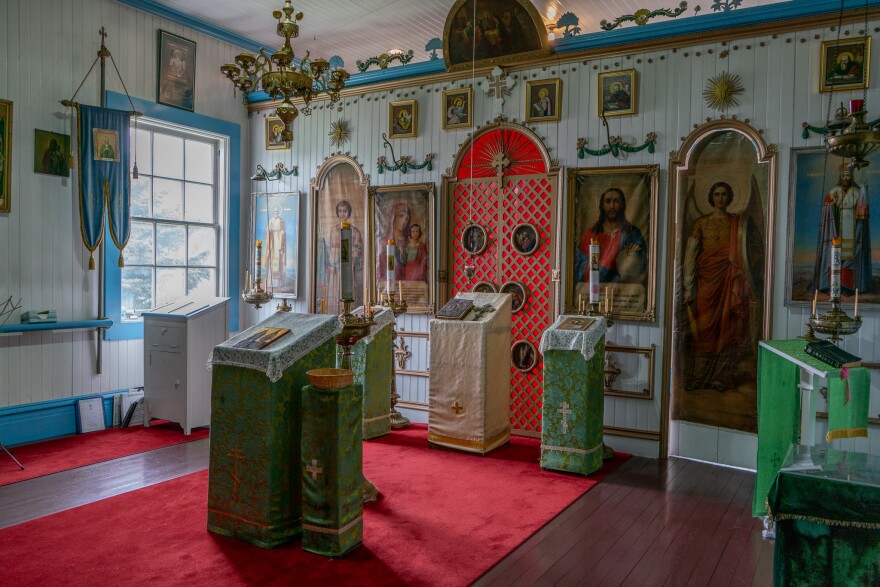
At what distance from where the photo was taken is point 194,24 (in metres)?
6.74

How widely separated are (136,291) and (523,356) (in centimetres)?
390

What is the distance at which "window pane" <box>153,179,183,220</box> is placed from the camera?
21.8 ft

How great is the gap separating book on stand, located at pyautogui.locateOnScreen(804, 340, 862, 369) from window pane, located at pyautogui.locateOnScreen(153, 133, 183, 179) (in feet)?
19.9

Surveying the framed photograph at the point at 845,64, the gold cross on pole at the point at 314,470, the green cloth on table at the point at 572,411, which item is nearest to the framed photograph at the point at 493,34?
the framed photograph at the point at 845,64

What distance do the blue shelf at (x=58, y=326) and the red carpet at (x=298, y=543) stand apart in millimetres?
2045

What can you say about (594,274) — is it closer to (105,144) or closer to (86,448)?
(86,448)

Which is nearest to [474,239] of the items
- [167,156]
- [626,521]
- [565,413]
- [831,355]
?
[565,413]

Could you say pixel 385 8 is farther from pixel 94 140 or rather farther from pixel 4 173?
pixel 4 173

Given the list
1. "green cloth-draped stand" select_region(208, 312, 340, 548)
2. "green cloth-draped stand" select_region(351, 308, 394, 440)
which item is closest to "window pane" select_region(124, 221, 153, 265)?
"green cloth-draped stand" select_region(351, 308, 394, 440)

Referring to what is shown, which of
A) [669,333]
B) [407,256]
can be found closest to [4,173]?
[407,256]

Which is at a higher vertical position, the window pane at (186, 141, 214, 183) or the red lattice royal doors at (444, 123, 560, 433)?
the window pane at (186, 141, 214, 183)

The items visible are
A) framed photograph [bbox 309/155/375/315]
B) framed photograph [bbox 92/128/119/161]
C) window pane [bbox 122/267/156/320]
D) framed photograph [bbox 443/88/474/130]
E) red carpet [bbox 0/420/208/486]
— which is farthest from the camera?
framed photograph [bbox 309/155/375/315]

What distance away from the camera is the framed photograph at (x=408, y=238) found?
6402mm

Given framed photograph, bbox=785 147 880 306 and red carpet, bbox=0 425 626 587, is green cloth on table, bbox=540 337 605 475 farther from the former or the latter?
framed photograph, bbox=785 147 880 306
